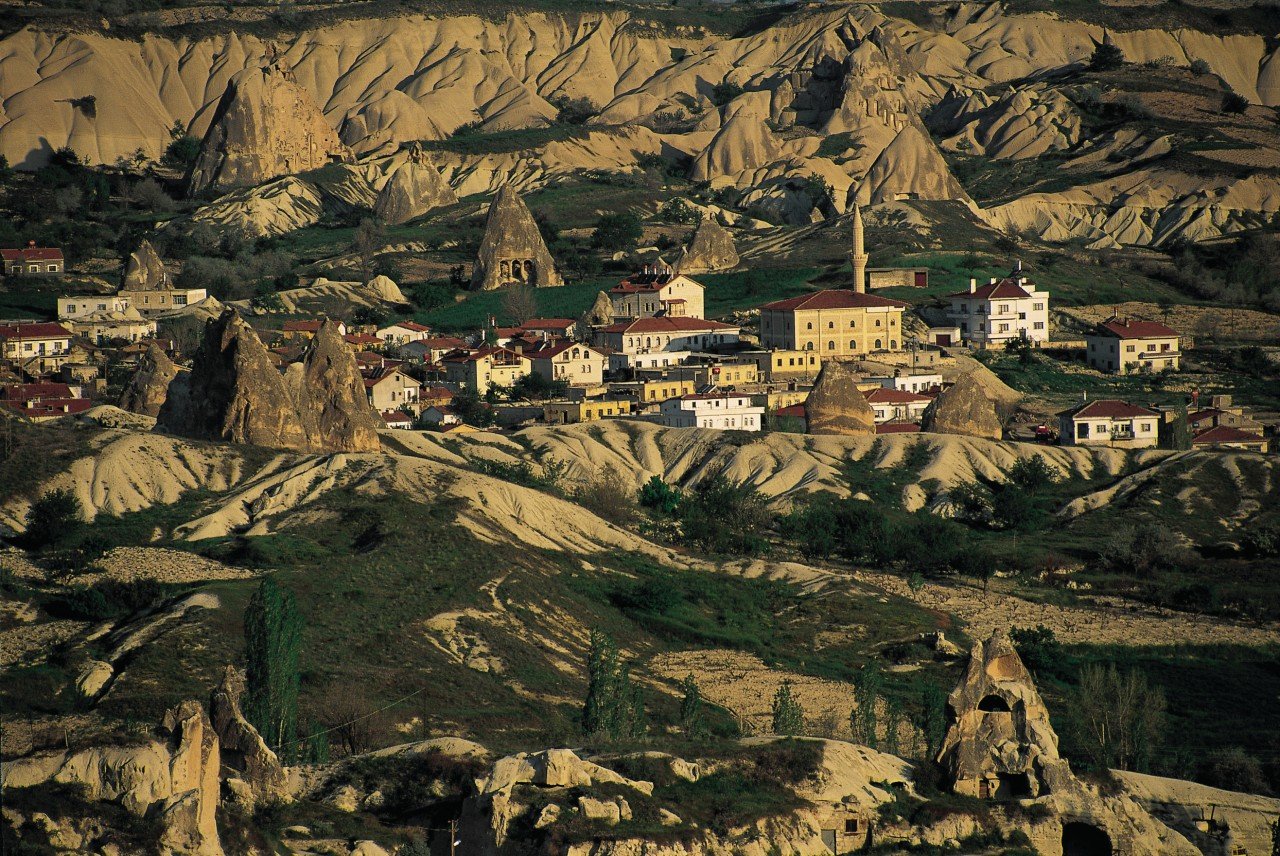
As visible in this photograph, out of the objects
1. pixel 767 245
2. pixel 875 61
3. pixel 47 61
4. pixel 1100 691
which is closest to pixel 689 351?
pixel 767 245

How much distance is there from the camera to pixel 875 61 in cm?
18550

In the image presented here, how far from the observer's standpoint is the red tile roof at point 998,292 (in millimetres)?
102375

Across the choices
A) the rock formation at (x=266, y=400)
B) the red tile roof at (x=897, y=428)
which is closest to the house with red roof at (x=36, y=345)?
the rock formation at (x=266, y=400)

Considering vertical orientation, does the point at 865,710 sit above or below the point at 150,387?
below

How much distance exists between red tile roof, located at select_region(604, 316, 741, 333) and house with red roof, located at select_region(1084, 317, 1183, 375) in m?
17.0

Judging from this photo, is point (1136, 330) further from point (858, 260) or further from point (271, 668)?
point (271, 668)

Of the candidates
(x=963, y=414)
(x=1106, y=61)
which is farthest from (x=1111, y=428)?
(x=1106, y=61)

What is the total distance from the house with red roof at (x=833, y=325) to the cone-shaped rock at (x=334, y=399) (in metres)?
29.5

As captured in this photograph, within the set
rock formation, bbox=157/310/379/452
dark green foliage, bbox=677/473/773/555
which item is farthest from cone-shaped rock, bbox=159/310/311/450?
dark green foliage, bbox=677/473/773/555

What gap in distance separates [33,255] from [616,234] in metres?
35.5

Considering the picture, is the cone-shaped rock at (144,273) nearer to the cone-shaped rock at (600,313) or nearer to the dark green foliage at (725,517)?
the cone-shaped rock at (600,313)

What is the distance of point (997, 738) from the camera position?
3419 cm

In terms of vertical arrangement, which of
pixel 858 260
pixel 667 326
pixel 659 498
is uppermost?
pixel 858 260

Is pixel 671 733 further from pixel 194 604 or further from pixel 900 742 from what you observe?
pixel 194 604
